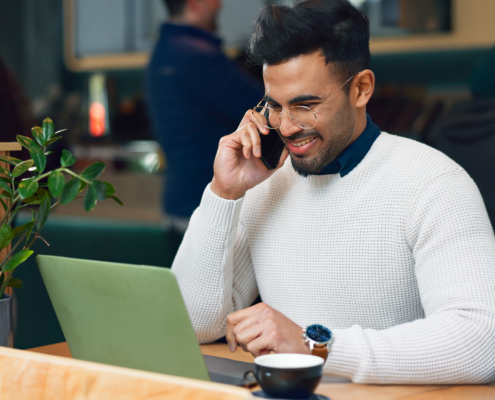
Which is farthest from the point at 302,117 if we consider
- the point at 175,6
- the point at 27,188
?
the point at 175,6

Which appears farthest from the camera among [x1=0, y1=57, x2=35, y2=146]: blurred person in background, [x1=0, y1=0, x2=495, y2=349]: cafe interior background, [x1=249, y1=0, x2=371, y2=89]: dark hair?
[x1=0, y1=0, x2=495, y2=349]: cafe interior background

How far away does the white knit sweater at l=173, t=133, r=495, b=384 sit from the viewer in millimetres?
974

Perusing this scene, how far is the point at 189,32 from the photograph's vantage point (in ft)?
7.59

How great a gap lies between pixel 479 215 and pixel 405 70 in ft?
3.97

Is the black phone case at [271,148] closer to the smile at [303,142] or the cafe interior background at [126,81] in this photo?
the smile at [303,142]

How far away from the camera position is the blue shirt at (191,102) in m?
2.12

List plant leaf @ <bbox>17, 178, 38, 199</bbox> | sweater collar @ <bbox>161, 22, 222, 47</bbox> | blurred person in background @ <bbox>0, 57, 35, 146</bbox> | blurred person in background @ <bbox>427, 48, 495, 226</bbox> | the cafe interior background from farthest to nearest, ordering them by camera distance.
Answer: sweater collar @ <bbox>161, 22, 222, 47</bbox>
the cafe interior background
blurred person in background @ <bbox>427, 48, 495, 226</bbox>
blurred person in background @ <bbox>0, 57, 35, 146</bbox>
plant leaf @ <bbox>17, 178, 38, 199</bbox>

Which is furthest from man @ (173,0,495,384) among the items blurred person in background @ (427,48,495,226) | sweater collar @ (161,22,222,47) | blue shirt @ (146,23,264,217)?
sweater collar @ (161,22,222,47)

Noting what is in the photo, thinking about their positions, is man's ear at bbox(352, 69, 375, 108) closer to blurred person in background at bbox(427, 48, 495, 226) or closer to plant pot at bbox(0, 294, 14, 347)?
plant pot at bbox(0, 294, 14, 347)

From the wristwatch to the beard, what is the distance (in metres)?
0.40

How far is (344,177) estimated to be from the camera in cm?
130

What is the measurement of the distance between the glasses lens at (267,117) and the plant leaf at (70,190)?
0.51 meters

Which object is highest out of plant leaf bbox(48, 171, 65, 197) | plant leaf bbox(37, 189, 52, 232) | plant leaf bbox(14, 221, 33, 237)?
plant leaf bbox(48, 171, 65, 197)

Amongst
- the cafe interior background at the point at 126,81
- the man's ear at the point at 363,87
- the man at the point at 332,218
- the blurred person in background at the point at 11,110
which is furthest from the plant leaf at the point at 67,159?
the cafe interior background at the point at 126,81
